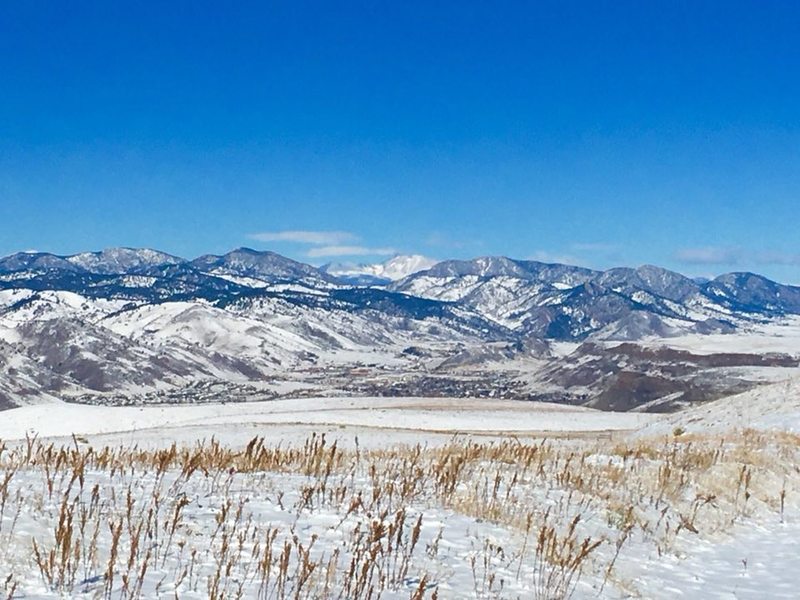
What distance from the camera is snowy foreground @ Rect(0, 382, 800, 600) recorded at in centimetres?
554

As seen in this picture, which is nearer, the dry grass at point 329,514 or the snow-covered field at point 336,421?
the dry grass at point 329,514

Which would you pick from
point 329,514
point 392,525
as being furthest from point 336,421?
point 392,525

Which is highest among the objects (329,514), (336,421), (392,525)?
(392,525)

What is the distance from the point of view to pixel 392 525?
653 cm

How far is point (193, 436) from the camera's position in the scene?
36.5 m

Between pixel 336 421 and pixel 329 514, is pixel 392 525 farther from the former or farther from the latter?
pixel 336 421

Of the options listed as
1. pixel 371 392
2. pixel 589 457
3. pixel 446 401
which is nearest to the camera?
pixel 589 457

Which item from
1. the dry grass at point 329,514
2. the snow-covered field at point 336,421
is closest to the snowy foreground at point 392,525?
the dry grass at point 329,514

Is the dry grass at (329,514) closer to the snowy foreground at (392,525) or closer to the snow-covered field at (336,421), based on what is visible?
the snowy foreground at (392,525)

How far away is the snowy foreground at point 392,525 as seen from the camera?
18.2 feet

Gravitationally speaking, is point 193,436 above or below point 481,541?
below

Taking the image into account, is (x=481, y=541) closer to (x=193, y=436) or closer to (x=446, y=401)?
(x=193, y=436)

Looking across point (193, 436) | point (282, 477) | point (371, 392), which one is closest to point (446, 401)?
point (193, 436)

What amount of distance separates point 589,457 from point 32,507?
9.71 m
